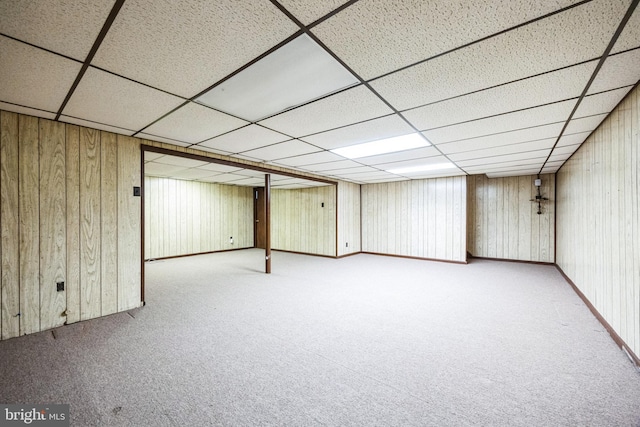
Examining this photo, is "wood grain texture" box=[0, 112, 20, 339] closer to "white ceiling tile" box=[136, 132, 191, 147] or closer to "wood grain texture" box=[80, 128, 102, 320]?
"wood grain texture" box=[80, 128, 102, 320]

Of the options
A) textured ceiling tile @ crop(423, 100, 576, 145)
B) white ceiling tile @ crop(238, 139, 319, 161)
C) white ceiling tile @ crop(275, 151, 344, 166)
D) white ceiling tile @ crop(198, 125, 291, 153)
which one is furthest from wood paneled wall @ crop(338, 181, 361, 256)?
textured ceiling tile @ crop(423, 100, 576, 145)

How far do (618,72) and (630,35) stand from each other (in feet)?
1.71

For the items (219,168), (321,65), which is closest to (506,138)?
(321,65)

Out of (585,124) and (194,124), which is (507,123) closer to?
(585,124)

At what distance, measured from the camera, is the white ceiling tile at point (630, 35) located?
4.15 feet

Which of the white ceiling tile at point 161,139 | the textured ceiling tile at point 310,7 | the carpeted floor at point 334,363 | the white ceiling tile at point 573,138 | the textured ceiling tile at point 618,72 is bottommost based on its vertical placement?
the carpeted floor at point 334,363

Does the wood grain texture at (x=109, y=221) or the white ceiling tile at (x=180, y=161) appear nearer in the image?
the wood grain texture at (x=109, y=221)

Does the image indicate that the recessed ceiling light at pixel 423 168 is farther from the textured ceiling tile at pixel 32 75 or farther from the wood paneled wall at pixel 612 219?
the textured ceiling tile at pixel 32 75

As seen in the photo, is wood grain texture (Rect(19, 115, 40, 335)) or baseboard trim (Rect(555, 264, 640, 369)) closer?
baseboard trim (Rect(555, 264, 640, 369))

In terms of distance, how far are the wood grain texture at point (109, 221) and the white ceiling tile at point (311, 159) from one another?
93.4 inches

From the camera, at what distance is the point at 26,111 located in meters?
2.49

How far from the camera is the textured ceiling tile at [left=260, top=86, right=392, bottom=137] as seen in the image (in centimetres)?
215

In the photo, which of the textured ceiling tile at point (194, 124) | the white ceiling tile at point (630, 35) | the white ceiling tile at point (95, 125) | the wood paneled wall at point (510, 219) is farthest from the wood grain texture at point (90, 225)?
the wood paneled wall at point (510, 219)

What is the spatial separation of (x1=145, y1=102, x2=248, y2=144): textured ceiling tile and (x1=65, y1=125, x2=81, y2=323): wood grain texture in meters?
0.76
